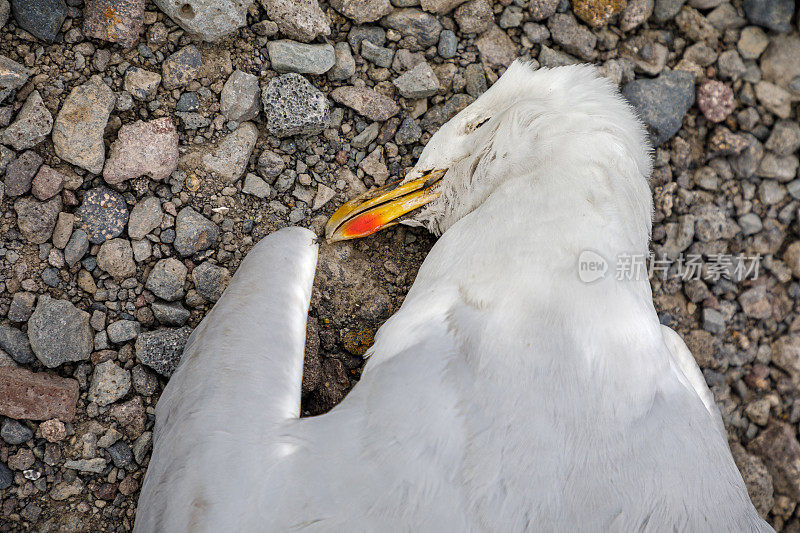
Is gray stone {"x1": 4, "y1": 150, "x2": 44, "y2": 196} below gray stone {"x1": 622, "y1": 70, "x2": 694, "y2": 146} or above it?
above

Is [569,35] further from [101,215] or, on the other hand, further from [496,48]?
[101,215]

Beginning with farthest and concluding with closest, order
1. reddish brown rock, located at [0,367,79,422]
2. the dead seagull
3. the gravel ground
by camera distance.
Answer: the gravel ground → reddish brown rock, located at [0,367,79,422] → the dead seagull

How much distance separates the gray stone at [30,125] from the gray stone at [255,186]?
0.70 metres

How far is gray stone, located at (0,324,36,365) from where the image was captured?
6.90 ft

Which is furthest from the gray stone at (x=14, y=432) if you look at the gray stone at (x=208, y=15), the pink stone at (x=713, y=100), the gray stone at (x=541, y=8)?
the pink stone at (x=713, y=100)

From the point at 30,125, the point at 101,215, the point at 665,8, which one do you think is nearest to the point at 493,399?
the point at 101,215

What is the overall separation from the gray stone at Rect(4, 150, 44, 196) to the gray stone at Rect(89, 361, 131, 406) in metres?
0.69

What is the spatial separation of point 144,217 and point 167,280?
25 cm

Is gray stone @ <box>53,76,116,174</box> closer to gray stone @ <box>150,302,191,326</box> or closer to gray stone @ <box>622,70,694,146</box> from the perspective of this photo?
gray stone @ <box>150,302,191,326</box>

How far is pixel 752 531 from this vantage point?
5.68ft

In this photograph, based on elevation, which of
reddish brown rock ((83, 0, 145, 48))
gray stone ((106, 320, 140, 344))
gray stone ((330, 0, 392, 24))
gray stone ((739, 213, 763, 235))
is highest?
reddish brown rock ((83, 0, 145, 48))

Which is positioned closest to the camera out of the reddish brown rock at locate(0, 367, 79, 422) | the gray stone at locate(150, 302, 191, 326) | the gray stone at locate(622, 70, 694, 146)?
the reddish brown rock at locate(0, 367, 79, 422)

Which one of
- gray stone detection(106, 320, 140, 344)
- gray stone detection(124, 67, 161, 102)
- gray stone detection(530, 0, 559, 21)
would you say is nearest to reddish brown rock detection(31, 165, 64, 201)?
gray stone detection(124, 67, 161, 102)

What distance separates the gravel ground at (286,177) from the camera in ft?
7.10
